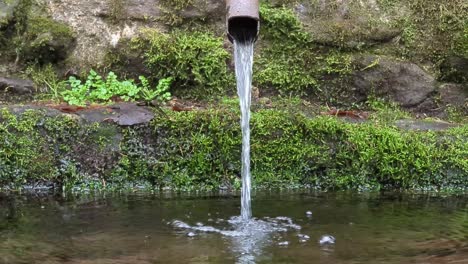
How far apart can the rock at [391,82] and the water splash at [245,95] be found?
4.71ft

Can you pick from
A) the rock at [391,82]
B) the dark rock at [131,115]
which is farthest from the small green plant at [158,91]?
the rock at [391,82]

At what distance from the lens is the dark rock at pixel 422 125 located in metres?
5.23

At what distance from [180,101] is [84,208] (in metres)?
2.00

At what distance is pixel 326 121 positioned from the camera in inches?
194

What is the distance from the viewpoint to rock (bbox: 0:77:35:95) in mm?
5543

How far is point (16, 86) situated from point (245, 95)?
222 cm

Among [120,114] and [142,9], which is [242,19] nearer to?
[120,114]

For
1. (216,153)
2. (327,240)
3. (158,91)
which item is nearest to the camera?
(327,240)

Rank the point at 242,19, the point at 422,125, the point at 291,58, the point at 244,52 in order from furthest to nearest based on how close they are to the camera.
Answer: the point at 291,58 → the point at 422,125 → the point at 244,52 → the point at 242,19

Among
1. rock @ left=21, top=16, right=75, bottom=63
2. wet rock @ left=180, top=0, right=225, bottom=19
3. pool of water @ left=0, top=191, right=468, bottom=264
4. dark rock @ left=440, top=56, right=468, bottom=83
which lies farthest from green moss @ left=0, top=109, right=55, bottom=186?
dark rock @ left=440, top=56, right=468, bottom=83

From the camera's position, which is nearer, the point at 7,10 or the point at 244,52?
the point at 244,52

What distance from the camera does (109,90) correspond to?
5.54 meters

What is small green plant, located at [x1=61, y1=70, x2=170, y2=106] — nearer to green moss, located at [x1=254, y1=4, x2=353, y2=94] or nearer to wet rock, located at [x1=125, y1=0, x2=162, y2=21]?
wet rock, located at [x1=125, y1=0, x2=162, y2=21]

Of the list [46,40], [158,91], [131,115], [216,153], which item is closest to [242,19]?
[216,153]
